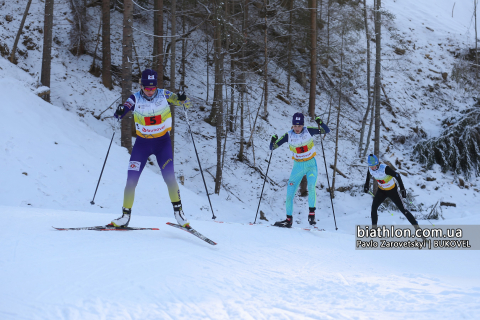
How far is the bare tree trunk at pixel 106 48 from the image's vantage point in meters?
15.5

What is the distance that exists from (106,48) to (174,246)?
1398 cm

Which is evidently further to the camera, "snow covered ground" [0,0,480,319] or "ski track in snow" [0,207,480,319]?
"snow covered ground" [0,0,480,319]

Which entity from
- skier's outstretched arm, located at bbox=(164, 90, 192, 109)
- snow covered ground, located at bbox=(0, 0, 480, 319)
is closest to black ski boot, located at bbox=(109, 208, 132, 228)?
snow covered ground, located at bbox=(0, 0, 480, 319)

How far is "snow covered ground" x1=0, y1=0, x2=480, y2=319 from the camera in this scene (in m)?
2.77

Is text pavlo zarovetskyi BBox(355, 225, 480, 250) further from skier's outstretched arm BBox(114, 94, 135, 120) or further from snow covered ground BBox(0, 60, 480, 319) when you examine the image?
skier's outstretched arm BBox(114, 94, 135, 120)

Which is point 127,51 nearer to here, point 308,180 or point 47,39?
point 47,39

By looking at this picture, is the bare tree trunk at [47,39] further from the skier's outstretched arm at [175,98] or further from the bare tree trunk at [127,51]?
the skier's outstretched arm at [175,98]

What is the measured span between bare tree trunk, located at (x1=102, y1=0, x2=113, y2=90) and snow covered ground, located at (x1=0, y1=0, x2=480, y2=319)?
0.49 m

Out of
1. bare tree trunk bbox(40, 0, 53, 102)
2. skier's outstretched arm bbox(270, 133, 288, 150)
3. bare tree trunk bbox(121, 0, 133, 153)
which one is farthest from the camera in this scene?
bare tree trunk bbox(40, 0, 53, 102)

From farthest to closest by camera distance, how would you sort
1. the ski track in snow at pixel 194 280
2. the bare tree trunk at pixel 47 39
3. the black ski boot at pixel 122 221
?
the bare tree trunk at pixel 47 39 < the black ski boot at pixel 122 221 < the ski track in snow at pixel 194 280

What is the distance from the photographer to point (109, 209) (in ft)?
28.4

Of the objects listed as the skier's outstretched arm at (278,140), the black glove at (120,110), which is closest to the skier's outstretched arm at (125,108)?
the black glove at (120,110)

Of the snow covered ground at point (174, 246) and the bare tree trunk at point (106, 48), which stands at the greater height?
the bare tree trunk at point (106, 48)

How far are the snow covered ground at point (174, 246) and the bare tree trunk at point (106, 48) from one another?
0.49 m
